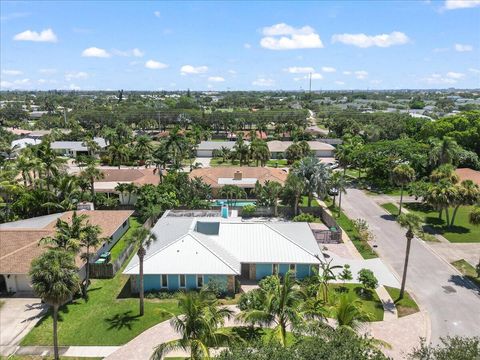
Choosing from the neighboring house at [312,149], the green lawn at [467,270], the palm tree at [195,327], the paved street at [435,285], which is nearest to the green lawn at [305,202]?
the paved street at [435,285]

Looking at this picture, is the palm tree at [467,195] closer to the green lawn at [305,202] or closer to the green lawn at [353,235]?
the green lawn at [353,235]

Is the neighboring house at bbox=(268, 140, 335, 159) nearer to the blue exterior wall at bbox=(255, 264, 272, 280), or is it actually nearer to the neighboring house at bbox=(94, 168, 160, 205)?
the neighboring house at bbox=(94, 168, 160, 205)

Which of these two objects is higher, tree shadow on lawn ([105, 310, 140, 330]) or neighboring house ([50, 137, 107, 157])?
neighboring house ([50, 137, 107, 157])

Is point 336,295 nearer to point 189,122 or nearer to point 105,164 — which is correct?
point 105,164

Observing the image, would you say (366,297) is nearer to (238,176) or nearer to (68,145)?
(238,176)

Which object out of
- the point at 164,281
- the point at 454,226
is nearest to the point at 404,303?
the point at 164,281

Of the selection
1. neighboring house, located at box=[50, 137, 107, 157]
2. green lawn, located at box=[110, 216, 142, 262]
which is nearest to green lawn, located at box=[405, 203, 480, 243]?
green lawn, located at box=[110, 216, 142, 262]
